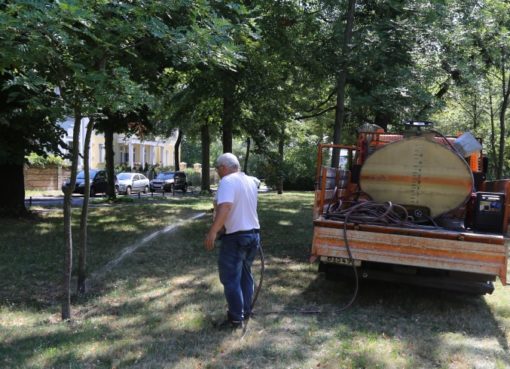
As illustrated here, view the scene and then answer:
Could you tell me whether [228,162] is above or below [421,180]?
above

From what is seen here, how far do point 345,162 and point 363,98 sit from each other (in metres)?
1.37

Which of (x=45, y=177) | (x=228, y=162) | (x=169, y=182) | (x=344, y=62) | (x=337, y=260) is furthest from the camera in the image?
(x=169, y=182)

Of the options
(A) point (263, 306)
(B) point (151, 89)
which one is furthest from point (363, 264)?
(B) point (151, 89)

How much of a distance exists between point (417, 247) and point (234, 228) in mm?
2269

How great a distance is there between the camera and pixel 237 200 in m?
5.26

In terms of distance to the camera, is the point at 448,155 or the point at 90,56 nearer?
the point at 90,56

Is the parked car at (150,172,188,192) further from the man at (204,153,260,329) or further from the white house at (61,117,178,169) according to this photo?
the man at (204,153,260,329)

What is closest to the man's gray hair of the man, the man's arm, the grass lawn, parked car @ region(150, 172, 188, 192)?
the man

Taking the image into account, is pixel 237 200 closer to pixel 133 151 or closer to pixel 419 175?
pixel 419 175

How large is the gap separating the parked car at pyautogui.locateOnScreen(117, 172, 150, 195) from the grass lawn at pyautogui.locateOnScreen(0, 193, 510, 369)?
24.3 meters

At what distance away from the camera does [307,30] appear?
11836 mm

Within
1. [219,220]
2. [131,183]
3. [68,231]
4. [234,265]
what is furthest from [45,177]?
[219,220]

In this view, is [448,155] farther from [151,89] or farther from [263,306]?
[151,89]

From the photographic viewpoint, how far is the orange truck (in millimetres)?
6004
